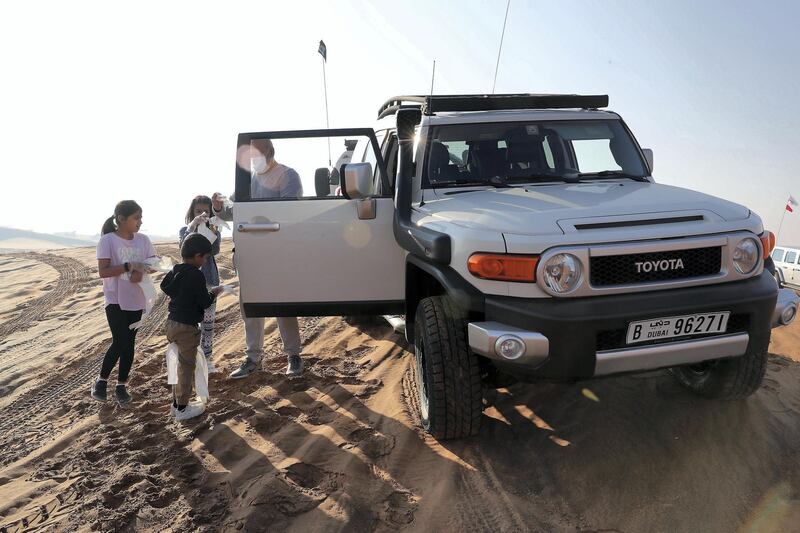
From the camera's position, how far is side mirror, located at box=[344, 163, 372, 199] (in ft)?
12.9

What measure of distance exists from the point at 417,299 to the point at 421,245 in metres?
0.60

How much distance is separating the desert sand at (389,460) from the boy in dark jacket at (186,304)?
0.33m

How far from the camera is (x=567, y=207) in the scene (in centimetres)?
312

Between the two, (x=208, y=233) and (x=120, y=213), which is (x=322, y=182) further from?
(x=120, y=213)

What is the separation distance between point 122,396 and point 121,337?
48 cm

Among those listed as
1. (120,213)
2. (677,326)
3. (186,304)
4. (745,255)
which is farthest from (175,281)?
(745,255)

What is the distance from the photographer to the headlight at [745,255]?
2992 millimetres

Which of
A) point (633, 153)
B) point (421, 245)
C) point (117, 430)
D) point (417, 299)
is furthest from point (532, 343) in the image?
point (117, 430)

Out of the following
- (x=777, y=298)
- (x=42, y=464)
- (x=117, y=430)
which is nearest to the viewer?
(x=777, y=298)

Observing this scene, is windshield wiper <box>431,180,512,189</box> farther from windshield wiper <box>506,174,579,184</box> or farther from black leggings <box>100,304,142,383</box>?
black leggings <box>100,304,142,383</box>

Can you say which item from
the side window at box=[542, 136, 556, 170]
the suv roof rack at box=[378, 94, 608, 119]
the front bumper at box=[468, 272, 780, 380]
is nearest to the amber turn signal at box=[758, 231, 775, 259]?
the front bumper at box=[468, 272, 780, 380]

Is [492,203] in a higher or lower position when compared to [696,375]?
higher

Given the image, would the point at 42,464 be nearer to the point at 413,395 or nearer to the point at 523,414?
the point at 413,395

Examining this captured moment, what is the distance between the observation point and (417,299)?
153 inches
